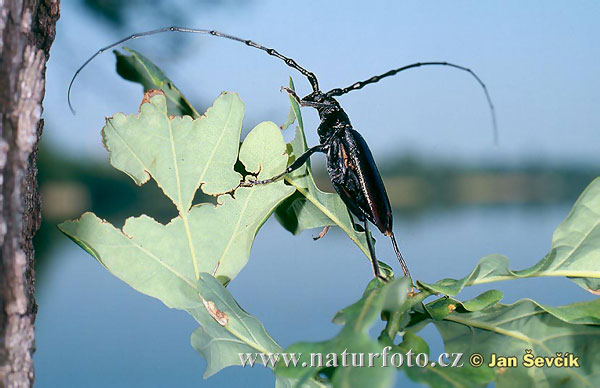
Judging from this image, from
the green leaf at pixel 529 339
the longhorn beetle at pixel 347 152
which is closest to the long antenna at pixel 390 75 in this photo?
the longhorn beetle at pixel 347 152

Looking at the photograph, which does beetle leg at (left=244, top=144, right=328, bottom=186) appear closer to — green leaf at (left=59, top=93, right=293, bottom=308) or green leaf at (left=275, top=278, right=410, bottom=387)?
green leaf at (left=59, top=93, right=293, bottom=308)

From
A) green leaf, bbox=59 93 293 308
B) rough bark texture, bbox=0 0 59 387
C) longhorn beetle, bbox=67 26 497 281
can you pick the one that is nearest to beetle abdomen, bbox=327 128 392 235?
longhorn beetle, bbox=67 26 497 281

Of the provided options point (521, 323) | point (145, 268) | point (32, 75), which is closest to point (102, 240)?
point (145, 268)

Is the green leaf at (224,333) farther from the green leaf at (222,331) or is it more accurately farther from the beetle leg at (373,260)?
the beetle leg at (373,260)

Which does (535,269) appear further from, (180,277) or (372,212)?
(180,277)

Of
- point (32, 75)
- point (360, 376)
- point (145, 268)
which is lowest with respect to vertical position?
point (360, 376)

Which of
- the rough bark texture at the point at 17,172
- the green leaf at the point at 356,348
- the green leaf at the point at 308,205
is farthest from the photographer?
the green leaf at the point at 308,205
